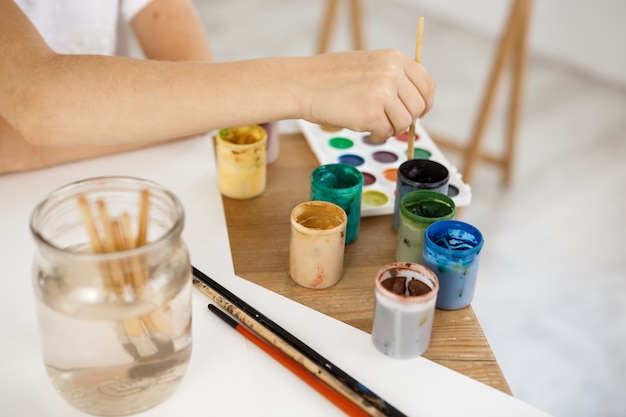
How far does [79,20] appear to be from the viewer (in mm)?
1168

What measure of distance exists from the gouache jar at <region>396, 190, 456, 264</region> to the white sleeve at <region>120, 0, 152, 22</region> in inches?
22.9

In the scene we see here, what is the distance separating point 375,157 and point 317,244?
1.10ft

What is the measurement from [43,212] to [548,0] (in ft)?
8.70

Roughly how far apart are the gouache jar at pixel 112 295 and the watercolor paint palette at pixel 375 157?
0.37 metres

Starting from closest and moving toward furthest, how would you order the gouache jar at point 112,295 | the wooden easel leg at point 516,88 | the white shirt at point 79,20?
the gouache jar at point 112,295, the white shirt at point 79,20, the wooden easel leg at point 516,88

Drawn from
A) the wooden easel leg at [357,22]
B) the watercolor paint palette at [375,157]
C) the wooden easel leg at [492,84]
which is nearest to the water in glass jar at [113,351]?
the watercolor paint palette at [375,157]

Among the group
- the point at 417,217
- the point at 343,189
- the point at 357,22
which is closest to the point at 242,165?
the point at 343,189

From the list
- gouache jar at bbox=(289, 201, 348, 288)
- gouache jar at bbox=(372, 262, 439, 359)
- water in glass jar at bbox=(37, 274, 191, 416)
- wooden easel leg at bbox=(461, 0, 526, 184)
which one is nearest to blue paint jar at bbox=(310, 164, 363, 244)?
gouache jar at bbox=(289, 201, 348, 288)

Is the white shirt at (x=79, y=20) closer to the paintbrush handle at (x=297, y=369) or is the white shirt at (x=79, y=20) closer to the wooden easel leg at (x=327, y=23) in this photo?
the paintbrush handle at (x=297, y=369)

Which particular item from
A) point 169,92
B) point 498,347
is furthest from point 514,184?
point 169,92

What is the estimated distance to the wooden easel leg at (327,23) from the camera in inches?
93.3

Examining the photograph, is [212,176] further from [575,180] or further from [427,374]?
[575,180]

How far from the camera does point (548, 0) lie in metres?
2.86

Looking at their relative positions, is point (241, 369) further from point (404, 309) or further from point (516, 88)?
point (516, 88)
